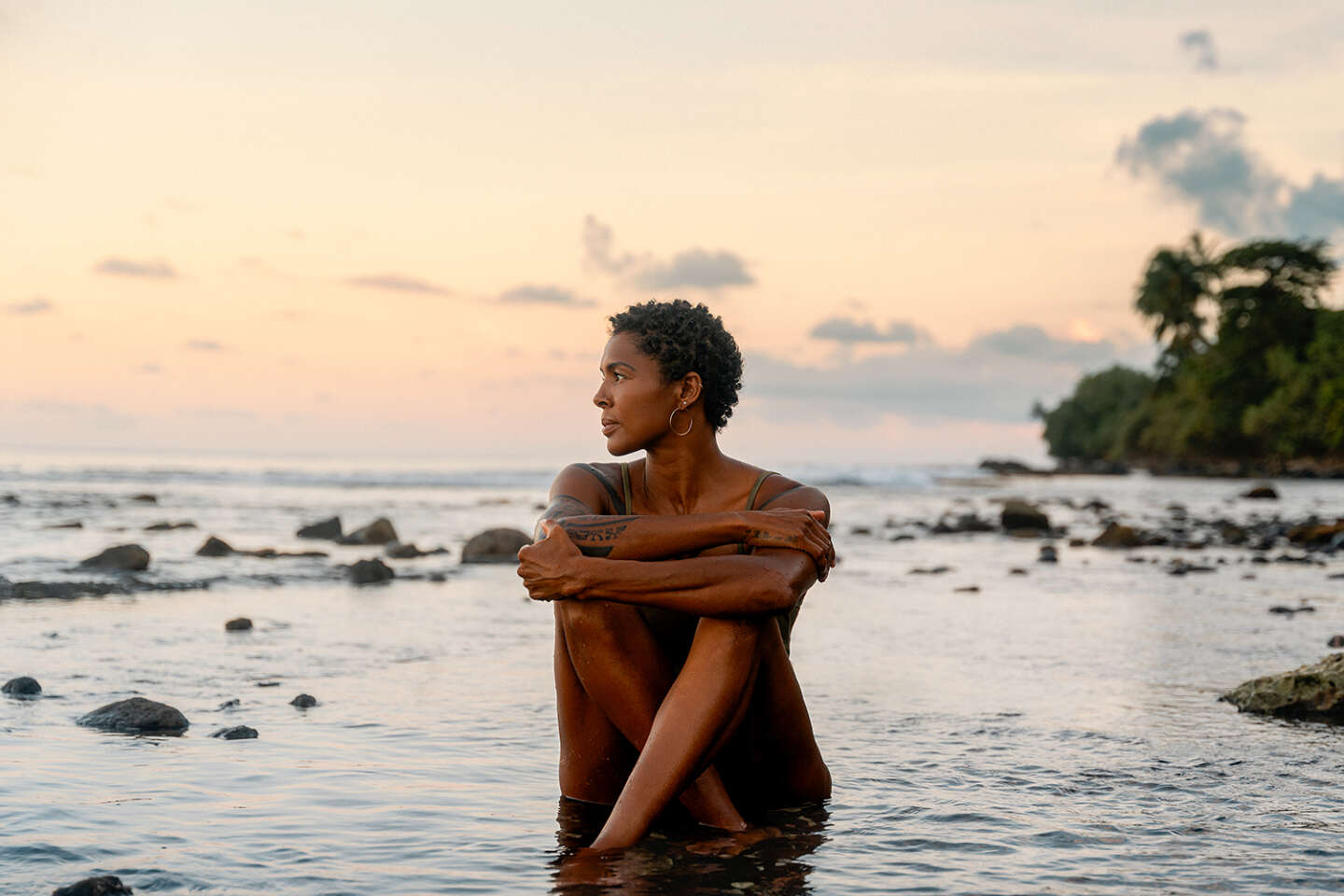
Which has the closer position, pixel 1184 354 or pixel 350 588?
pixel 350 588

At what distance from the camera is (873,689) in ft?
24.2

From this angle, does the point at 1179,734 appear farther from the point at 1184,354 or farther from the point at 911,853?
the point at 1184,354

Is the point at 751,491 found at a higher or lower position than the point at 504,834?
higher

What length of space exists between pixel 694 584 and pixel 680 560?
15cm

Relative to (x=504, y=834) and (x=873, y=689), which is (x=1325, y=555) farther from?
(x=504, y=834)

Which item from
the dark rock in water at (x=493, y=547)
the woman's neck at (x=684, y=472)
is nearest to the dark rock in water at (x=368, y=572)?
the dark rock in water at (x=493, y=547)

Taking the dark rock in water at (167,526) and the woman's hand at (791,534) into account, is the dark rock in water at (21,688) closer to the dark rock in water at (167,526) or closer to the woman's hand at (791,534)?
the woman's hand at (791,534)

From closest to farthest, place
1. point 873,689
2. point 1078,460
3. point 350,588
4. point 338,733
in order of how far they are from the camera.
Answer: point 338,733 → point 873,689 → point 350,588 → point 1078,460

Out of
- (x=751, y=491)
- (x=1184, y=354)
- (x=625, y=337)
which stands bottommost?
(x=751, y=491)

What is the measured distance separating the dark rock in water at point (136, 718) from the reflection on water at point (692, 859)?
2.26m

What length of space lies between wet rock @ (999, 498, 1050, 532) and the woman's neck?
20442 millimetres

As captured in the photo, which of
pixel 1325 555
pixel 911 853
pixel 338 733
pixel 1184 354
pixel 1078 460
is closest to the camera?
pixel 911 853

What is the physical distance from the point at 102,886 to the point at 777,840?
207 cm

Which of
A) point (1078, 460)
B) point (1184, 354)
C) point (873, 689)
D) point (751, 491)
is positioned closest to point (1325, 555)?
point (873, 689)
